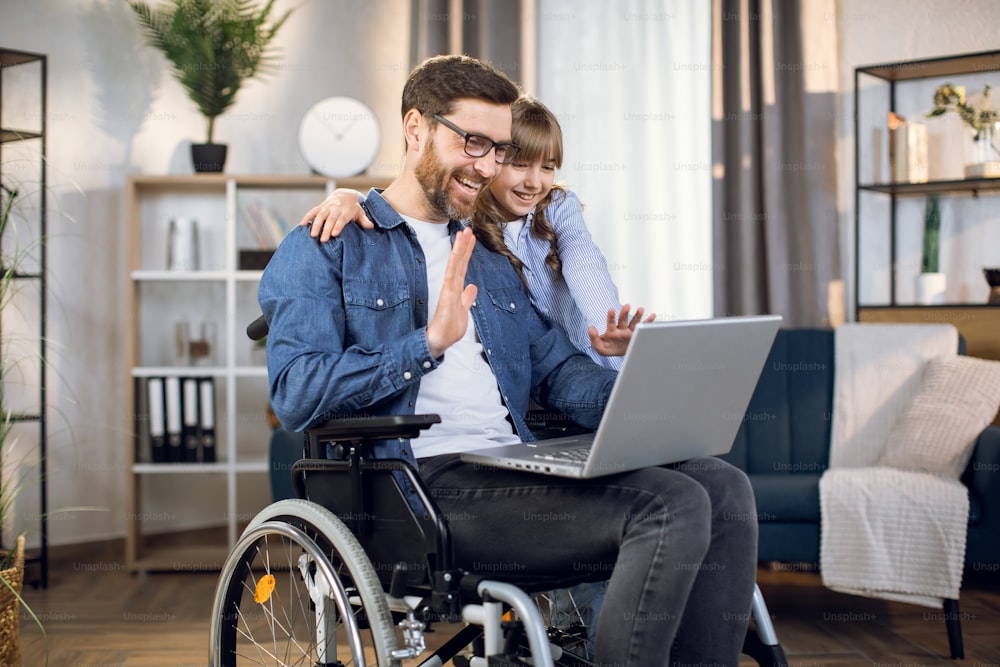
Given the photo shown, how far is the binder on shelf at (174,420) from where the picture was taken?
3.53 meters

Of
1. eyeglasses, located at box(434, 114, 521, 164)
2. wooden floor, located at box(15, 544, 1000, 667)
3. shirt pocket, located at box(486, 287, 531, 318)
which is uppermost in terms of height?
eyeglasses, located at box(434, 114, 521, 164)

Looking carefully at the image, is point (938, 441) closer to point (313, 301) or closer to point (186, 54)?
point (313, 301)

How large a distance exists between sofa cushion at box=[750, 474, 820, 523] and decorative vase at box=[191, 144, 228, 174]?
217cm

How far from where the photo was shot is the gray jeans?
128 centimetres

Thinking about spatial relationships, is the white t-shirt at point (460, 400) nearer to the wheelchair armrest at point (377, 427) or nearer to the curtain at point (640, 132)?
the wheelchair armrest at point (377, 427)

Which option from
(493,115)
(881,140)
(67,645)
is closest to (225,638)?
(493,115)

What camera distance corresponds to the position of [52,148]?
3789 millimetres

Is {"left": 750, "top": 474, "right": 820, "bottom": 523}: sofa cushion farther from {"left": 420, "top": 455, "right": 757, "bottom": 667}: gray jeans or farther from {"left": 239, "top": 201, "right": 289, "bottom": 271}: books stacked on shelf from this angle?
{"left": 239, "top": 201, "right": 289, "bottom": 271}: books stacked on shelf

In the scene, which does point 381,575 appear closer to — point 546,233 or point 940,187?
point 546,233

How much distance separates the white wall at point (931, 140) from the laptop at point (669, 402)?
8.94 ft

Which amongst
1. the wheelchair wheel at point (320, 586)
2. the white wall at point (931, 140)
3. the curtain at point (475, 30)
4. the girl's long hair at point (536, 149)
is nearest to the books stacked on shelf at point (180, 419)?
the curtain at point (475, 30)

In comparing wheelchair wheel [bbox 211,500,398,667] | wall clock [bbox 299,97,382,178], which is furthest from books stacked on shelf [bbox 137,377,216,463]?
wheelchair wheel [bbox 211,500,398,667]

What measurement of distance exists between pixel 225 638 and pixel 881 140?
3.15 meters

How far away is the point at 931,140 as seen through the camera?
3918 mm
